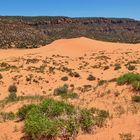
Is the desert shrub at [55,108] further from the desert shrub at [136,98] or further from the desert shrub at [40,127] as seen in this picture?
the desert shrub at [136,98]

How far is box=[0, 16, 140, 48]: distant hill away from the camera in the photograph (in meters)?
113

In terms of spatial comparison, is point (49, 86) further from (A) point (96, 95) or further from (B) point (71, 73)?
(A) point (96, 95)

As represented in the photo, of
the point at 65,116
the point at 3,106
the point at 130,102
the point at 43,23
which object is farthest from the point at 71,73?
the point at 43,23

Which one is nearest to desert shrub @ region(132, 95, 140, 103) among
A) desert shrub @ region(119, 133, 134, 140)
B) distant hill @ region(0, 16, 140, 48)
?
desert shrub @ region(119, 133, 134, 140)

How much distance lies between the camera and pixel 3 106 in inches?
645

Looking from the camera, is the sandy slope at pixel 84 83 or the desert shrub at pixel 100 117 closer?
the sandy slope at pixel 84 83

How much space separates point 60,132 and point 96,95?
247 inches

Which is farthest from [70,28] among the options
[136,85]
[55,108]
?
[55,108]

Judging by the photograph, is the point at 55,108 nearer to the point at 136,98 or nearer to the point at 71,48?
the point at 136,98

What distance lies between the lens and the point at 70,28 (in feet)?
456

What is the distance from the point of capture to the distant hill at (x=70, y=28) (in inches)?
4433

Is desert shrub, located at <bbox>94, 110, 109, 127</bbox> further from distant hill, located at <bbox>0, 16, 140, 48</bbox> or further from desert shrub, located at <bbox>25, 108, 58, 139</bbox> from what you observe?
distant hill, located at <bbox>0, 16, 140, 48</bbox>

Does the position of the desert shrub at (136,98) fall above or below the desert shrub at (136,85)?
below

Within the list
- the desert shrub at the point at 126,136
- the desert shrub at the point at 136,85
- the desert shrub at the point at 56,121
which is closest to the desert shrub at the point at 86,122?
the desert shrub at the point at 56,121
